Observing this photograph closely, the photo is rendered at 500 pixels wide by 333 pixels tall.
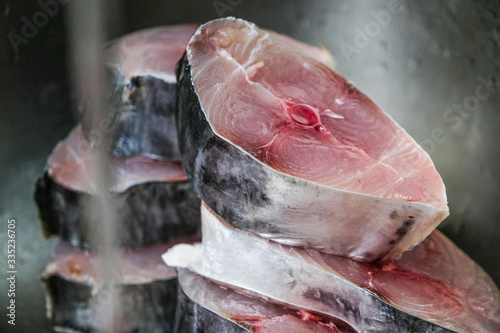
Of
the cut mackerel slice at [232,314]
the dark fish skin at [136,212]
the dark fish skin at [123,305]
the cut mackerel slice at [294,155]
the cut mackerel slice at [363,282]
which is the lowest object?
the dark fish skin at [123,305]

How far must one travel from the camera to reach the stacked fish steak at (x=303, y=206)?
96 centimetres

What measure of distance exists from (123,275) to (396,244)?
0.74 metres

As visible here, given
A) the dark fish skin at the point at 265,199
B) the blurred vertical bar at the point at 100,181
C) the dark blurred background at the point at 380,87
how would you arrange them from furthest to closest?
the dark blurred background at the point at 380,87 → the dark fish skin at the point at 265,199 → the blurred vertical bar at the point at 100,181

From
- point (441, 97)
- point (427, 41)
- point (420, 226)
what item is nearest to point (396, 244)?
point (420, 226)

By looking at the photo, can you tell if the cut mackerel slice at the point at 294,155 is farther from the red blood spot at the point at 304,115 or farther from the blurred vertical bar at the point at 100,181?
the blurred vertical bar at the point at 100,181

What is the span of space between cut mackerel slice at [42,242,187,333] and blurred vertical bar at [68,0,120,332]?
1 cm

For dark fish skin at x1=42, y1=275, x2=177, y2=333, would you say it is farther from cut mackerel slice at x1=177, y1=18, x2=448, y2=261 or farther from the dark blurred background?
cut mackerel slice at x1=177, y1=18, x2=448, y2=261

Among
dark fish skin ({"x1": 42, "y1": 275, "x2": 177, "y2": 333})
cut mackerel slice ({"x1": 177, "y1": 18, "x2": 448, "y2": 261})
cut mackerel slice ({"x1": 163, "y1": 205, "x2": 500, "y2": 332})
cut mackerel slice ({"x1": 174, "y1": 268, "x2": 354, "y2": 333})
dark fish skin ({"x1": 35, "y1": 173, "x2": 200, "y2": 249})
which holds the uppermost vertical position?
cut mackerel slice ({"x1": 177, "y1": 18, "x2": 448, "y2": 261})

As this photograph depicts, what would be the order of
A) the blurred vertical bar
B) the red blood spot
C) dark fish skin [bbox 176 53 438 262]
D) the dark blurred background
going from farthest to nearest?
the dark blurred background → the red blood spot → dark fish skin [bbox 176 53 438 262] → the blurred vertical bar

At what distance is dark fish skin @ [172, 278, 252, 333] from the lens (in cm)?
106

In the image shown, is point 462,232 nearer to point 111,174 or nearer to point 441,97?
point 441,97

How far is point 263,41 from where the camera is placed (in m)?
1.15

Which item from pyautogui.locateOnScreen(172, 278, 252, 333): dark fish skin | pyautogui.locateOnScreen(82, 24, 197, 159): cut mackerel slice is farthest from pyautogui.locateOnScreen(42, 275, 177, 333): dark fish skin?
pyautogui.locateOnScreen(82, 24, 197, 159): cut mackerel slice

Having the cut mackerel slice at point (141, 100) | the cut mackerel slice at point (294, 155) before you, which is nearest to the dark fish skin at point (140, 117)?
the cut mackerel slice at point (141, 100)
